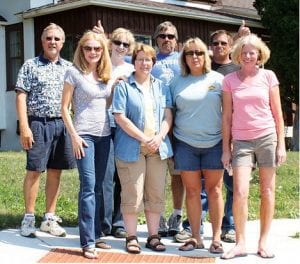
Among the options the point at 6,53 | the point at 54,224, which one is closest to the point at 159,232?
the point at 54,224

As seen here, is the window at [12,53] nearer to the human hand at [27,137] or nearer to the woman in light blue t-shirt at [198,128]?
the human hand at [27,137]

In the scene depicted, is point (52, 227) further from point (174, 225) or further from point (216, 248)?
point (216, 248)

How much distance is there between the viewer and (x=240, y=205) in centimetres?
543

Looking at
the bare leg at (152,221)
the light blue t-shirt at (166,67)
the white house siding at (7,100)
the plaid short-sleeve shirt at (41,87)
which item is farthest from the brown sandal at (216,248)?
the white house siding at (7,100)

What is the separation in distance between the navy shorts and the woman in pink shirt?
1.73m

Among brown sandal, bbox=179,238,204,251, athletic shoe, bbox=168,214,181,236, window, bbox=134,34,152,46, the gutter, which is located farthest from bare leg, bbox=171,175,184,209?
window, bbox=134,34,152,46

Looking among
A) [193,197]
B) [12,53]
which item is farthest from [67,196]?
[12,53]

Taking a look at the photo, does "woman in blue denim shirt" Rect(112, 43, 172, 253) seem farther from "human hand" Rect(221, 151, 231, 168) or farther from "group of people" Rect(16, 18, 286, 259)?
"human hand" Rect(221, 151, 231, 168)

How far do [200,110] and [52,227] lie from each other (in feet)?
6.77

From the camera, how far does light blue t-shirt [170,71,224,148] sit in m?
5.53

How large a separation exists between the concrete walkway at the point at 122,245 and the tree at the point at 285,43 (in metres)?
12.4

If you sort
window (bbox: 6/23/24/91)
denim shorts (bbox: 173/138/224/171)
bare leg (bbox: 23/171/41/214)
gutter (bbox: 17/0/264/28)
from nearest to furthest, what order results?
denim shorts (bbox: 173/138/224/171) → bare leg (bbox: 23/171/41/214) → gutter (bbox: 17/0/264/28) → window (bbox: 6/23/24/91)

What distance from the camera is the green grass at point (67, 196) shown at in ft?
23.8

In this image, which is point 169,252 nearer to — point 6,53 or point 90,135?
point 90,135
